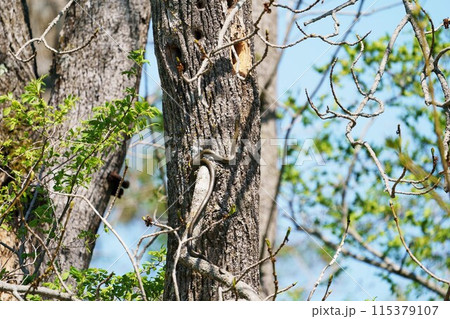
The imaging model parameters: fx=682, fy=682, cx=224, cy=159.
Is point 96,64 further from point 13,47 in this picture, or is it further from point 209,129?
point 209,129

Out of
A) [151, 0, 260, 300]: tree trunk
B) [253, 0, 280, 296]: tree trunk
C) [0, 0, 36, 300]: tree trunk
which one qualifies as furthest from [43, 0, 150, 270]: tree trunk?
[253, 0, 280, 296]: tree trunk

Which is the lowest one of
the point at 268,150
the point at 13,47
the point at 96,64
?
the point at 268,150

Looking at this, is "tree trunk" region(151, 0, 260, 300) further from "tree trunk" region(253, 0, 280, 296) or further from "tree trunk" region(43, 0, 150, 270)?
"tree trunk" region(253, 0, 280, 296)

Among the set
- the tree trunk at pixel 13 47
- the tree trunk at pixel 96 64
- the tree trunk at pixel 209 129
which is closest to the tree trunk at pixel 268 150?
the tree trunk at pixel 96 64

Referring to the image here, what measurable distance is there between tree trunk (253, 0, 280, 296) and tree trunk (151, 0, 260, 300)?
4.04 metres

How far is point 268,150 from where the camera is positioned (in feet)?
26.4

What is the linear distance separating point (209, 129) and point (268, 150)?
4.91 metres

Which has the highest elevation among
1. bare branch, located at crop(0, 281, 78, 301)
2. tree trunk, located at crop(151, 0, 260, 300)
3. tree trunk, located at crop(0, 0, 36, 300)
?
tree trunk, located at crop(0, 0, 36, 300)

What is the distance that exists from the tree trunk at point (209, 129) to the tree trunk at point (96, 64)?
1698mm

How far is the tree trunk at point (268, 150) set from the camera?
24.8 ft

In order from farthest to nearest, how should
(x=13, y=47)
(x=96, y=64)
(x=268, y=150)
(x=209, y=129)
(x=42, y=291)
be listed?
1. (x=268, y=150)
2. (x=96, y=64)
3. (x=13, y=47)
4. (x=209, y=129)
5. (x=42, y=291)

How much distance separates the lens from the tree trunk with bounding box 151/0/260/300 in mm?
3094

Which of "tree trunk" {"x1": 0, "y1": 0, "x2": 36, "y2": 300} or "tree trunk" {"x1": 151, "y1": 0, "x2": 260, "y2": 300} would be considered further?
"tree trunk" {"x1": 0, "y1": 0, "x2": 36, "y2": 300}

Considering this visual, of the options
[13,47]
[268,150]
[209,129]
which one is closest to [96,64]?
[13,47]
